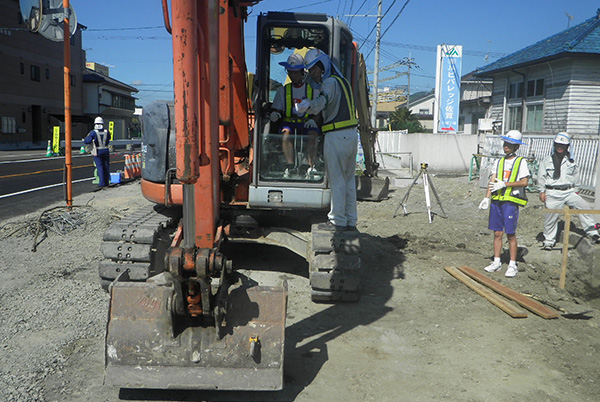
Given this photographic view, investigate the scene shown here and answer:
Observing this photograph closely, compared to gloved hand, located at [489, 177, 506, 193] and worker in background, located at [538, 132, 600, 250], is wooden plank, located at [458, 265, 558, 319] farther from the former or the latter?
worker in background, located at [538, 132, 600, 250]

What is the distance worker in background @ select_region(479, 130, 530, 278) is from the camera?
7164mm

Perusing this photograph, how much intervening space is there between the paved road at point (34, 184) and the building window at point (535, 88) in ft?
58.8

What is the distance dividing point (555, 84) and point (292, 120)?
61.7ft

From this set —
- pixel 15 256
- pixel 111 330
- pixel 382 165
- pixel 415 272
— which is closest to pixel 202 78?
pixel 111 330

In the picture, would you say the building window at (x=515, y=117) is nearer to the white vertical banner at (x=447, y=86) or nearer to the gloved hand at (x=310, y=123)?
the white vertical banner at (x=447, y=86)

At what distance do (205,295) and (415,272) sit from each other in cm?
447

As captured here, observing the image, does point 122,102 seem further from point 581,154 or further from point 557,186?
point 557,186

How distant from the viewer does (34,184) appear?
1614cm

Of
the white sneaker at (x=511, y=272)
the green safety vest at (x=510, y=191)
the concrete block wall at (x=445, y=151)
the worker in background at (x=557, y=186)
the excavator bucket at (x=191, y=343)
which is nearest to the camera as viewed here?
the excavator bucket at (x=191, y=343)

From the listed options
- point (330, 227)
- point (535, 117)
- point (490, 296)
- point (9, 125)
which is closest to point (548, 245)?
point (490, 296)

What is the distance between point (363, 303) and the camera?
6184mm

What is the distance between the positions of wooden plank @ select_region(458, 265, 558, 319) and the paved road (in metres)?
8.90

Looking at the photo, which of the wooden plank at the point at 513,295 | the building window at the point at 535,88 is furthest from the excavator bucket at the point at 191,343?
the building window at the point at 535,88

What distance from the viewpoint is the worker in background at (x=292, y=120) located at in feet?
19.1
